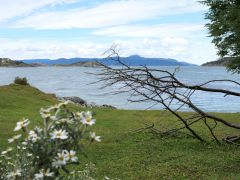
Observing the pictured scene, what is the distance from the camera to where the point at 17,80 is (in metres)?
43.6

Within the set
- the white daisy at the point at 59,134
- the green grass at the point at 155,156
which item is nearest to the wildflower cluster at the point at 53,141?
the white daisy at the point at 59,134

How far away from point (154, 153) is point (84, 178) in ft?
27.8

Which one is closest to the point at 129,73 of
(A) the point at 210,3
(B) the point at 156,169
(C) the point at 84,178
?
(B) the point at 156,169

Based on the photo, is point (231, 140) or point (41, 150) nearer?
point (41, 150)

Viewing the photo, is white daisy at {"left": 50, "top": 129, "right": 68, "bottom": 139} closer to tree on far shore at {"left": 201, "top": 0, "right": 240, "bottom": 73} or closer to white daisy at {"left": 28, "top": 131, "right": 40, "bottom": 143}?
white daisy at {"left": 28, "top": 131, "right": 40, "bottom": 143}

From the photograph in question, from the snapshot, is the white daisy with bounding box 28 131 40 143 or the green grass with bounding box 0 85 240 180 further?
the green grass with bounding box 0 85 240 180

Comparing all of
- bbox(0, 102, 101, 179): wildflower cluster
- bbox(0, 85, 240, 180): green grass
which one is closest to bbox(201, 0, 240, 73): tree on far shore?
bbox(0, 85, 240, 180): green grass

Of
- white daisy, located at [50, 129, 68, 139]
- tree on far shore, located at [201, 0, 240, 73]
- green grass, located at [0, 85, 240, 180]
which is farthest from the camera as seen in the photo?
tree on far shore, located at [201, 0, 240, 73]

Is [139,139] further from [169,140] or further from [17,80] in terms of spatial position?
[17,80]

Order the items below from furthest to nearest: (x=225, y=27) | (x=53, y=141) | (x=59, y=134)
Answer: (x=225, y=27) → (x=53, y=141) → (x=59, y=134)

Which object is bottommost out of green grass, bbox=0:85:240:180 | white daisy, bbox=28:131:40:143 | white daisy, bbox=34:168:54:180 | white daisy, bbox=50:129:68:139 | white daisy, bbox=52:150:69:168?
green grass, bbox=0:85:240:180

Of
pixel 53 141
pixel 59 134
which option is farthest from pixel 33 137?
pixel 59 134

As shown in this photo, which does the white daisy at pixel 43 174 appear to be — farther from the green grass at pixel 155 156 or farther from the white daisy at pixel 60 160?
the green grass at pixel 155 156

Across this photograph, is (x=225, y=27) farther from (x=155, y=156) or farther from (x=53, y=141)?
(x=53, y=141)
